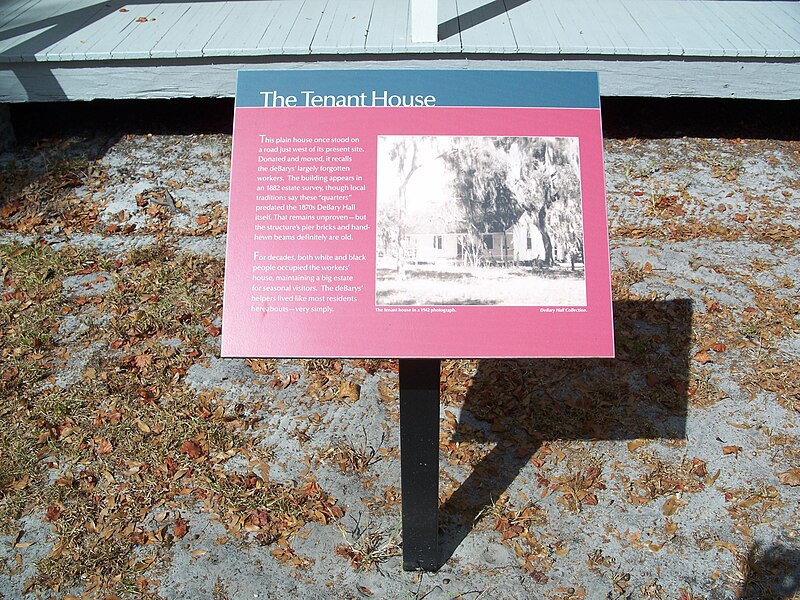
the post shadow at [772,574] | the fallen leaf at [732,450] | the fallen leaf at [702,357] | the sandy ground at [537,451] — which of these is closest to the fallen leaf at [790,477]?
the sandy ground at [537,451]

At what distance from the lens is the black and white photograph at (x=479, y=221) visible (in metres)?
2.45

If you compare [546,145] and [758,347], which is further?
[758,347]

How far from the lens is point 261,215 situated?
2.47 m

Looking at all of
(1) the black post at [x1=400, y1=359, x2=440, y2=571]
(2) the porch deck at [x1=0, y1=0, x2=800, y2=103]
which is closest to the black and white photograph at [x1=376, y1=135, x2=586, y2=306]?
(1) the black post at [x1=400, y1=359, x2=440, y2=571]

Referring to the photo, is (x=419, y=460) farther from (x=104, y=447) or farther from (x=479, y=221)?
(x=104, y=447)

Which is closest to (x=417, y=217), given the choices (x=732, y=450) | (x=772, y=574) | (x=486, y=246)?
(x=486, y=246)

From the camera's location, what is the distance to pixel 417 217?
2475 mm

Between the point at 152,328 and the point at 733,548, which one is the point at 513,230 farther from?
the point at 152,328

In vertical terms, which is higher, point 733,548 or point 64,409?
point 64,409

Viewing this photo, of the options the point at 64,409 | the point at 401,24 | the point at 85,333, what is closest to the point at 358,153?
the point at 64,409

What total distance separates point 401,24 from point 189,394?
3.17m

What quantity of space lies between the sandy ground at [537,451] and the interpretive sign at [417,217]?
119cm

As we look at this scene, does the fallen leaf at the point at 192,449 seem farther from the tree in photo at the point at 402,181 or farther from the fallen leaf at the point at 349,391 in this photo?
the tree in photo at the point at 402,181

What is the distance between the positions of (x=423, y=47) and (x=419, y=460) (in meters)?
3.44
